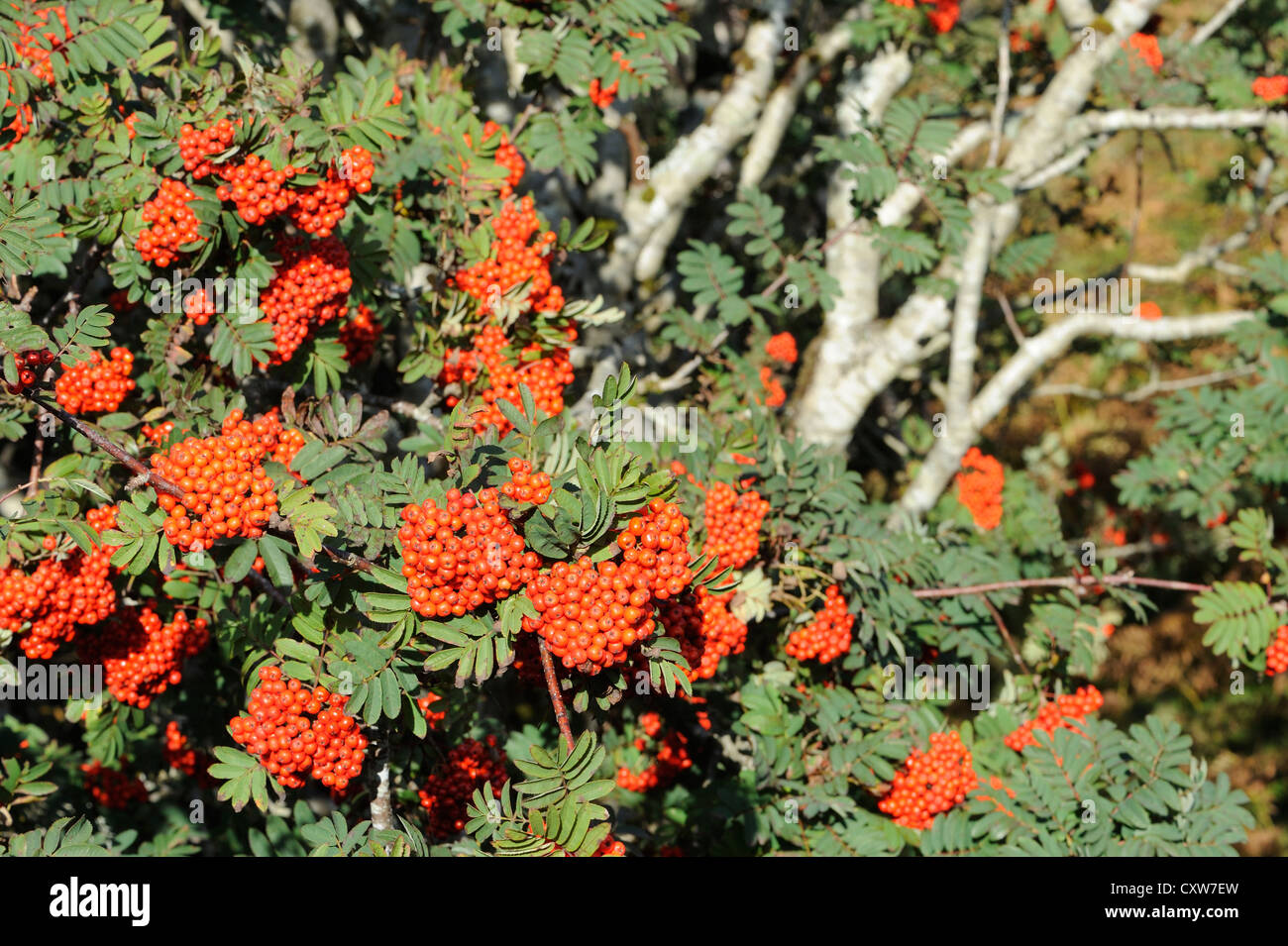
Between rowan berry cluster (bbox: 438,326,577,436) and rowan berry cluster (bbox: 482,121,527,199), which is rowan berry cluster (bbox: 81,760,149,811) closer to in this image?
rowan berry cluster (bbox: 438,326,577,436)

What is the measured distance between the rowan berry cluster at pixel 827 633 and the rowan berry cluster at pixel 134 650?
1934 millimetres

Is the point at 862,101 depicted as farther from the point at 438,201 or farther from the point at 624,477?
the point at 624,477

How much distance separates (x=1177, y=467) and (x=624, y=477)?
4.18 meters

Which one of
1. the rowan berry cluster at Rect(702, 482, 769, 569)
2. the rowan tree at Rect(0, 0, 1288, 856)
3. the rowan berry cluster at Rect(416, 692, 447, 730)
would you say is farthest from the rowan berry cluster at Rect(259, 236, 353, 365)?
the rowan berry cluster at Rect(702, 482, 769, 569)

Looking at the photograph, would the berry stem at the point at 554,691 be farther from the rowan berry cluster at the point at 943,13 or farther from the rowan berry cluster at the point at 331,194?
the rowan berry cluster at the point at 943,13

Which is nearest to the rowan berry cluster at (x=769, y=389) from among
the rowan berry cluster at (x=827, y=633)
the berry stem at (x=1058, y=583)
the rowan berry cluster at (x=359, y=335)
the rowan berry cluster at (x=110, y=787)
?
the berry stem at (x=1058, y=583)

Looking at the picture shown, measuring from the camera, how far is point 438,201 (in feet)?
10.8

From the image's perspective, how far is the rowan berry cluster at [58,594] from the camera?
246 cm

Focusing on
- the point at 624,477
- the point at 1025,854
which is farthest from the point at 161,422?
the point at 1025,854

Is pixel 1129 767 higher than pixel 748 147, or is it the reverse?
pixel 748 147

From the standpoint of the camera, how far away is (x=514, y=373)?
298 centimetres

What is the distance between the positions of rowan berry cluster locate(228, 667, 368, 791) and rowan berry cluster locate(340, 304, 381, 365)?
1.23 metres

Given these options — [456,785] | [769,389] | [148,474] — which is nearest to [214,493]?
[148,474]

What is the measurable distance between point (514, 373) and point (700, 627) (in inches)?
38.4
